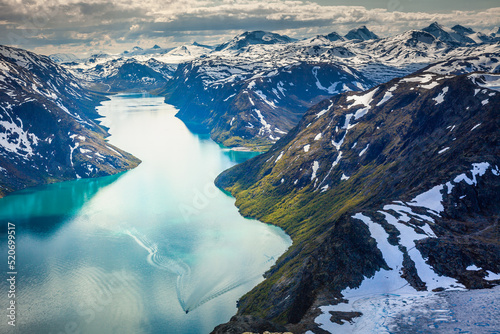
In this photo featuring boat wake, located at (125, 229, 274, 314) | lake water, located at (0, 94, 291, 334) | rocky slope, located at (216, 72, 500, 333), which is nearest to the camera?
rocky slope, located at (216, 72, 500, 333)

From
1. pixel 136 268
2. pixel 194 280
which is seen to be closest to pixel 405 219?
pixel 194 280

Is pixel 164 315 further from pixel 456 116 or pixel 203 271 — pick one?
pixel 456 116

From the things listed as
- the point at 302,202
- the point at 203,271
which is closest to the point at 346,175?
the point at 302,202

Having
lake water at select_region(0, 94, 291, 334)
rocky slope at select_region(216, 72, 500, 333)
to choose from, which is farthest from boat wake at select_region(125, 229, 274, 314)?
rocky slope at select_region(216, 72, 500, 333)

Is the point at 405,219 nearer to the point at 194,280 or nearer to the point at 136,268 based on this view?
the point at 194,280

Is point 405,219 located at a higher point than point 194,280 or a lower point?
higher

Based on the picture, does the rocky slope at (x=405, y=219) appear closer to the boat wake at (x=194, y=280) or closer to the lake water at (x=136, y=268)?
the boat wake at (x=194, y=280)

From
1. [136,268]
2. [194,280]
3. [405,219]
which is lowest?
→ [194,280]

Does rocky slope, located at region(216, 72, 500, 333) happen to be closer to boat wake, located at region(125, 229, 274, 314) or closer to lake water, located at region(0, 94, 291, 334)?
boat wake, located at region(125, 229, 274, 314)

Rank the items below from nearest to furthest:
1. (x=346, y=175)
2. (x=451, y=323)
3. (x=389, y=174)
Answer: (x=451, y=323), (x=389, y=174), (x=346, y=175)
